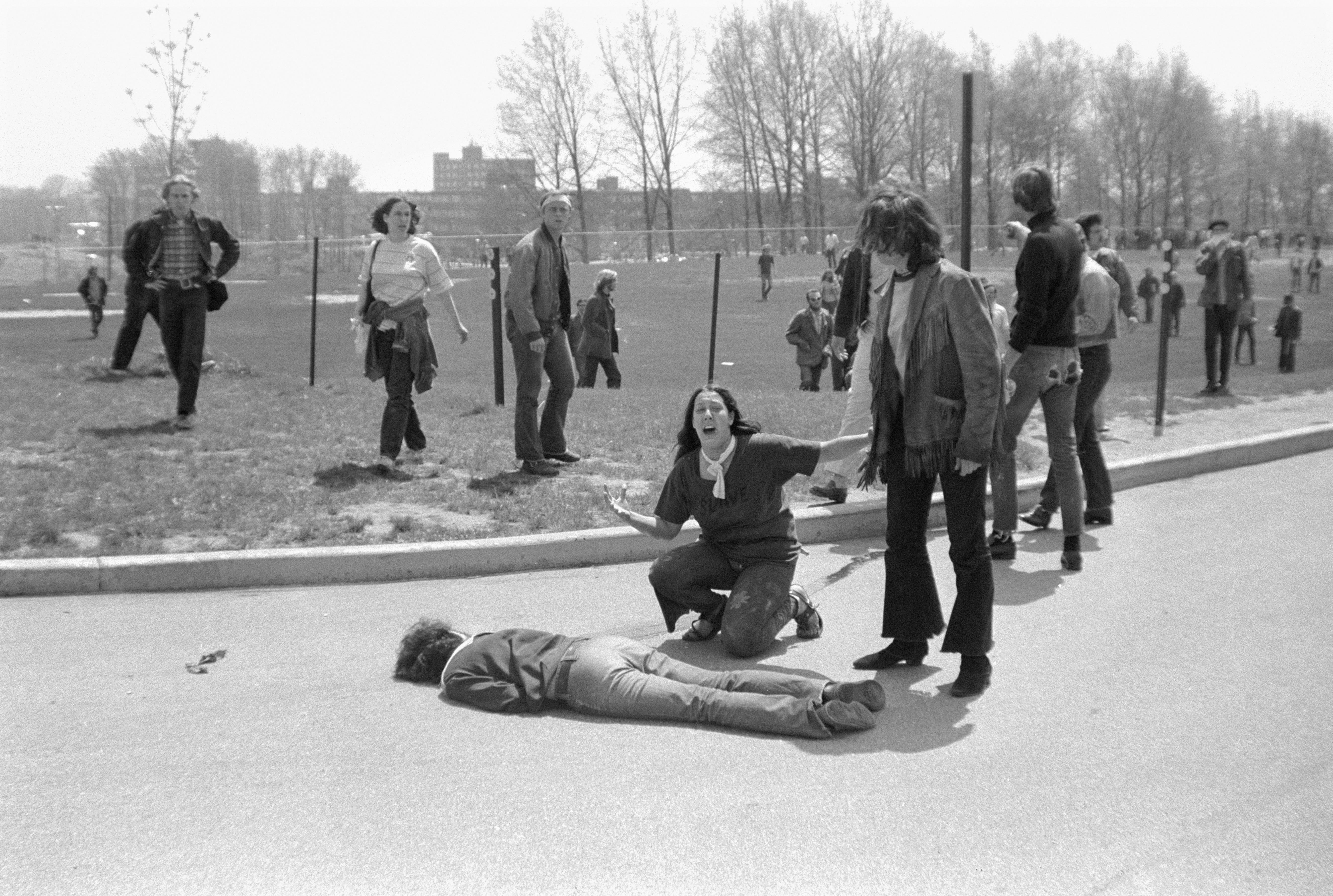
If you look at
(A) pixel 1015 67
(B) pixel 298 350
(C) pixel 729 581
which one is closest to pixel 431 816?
(C) pixel 729 581

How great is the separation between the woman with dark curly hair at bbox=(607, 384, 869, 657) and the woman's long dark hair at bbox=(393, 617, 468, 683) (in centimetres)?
92

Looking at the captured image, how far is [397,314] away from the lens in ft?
30.1

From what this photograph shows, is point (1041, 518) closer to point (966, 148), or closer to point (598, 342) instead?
point (966, 148)

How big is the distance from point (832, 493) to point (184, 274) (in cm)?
553

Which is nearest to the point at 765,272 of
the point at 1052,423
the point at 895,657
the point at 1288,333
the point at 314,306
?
the point at 1288,333

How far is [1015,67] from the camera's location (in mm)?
78750

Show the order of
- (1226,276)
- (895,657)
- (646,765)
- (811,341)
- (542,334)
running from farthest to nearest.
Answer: (811,341) → (1226,276) → (542,334) → (895,657) → (646,765)

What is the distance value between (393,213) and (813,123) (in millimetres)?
70417

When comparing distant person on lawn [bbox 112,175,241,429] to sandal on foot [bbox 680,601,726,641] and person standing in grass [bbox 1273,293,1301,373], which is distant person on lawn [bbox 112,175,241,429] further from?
person standing in grass [bbox 1273,293,1301,373]

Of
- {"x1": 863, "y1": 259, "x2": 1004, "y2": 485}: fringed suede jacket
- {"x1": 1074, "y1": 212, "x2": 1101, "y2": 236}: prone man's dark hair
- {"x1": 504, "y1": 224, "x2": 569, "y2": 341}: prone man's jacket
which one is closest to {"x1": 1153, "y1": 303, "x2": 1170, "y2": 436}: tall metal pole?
{"x1": 1074, "y1": 212, "x2": 1101, "y2": 236}: prone man's dark hair

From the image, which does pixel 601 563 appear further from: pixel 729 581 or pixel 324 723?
pixel 324 723

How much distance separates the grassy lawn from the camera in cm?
746

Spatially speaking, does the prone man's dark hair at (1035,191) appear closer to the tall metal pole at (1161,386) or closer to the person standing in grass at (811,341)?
the tall metal pole at (1161,386)

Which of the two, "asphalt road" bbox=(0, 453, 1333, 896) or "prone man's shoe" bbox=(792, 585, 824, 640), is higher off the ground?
"prone man's shoe" bbox=(792, 585, 824, 640)
